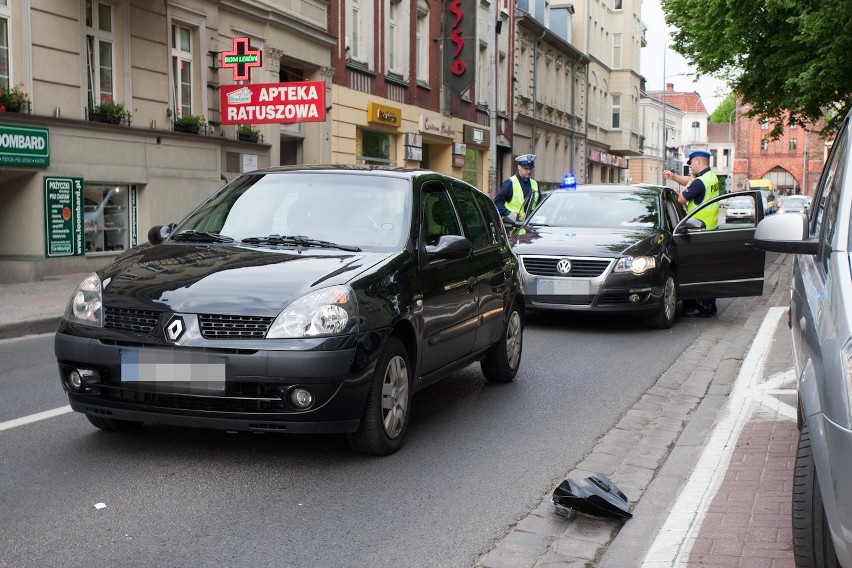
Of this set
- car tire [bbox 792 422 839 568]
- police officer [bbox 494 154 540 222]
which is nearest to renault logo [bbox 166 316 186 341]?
car tire [bbox 792 422 839 568]

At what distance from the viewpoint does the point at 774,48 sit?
91.0 feet

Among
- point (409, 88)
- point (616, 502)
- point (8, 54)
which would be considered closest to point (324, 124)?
point (409, 88)

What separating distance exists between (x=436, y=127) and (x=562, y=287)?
71.0 feet

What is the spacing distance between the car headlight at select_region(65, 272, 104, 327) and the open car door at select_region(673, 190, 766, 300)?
8.07 metres

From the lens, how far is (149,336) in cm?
513

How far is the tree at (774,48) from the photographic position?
24.1m

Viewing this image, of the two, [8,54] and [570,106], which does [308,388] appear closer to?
[8,54]

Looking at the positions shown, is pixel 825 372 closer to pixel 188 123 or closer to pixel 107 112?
pixel 107 112

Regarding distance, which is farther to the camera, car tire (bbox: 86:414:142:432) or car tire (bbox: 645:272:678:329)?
car tire (bbox: 645:272:678:329)

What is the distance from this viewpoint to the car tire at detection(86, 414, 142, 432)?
19.0 feet

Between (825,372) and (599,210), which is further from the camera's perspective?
(599,210)

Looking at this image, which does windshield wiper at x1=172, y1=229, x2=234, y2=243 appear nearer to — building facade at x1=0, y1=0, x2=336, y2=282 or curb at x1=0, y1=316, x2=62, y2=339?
curb at x1=0, y1=316, x2=62, y2=339

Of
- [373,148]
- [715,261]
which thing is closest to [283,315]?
[715,261]

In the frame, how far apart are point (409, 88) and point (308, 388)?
87.1ft
